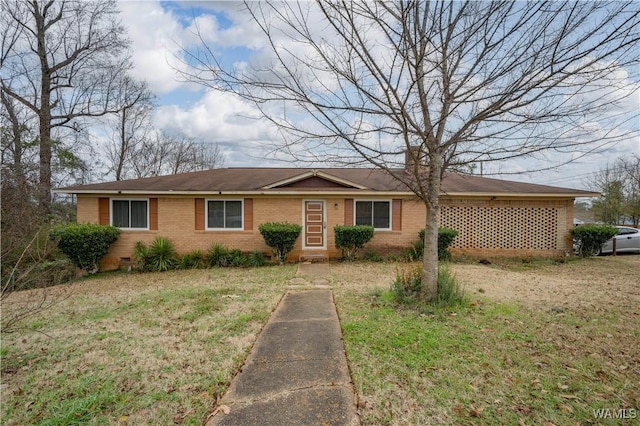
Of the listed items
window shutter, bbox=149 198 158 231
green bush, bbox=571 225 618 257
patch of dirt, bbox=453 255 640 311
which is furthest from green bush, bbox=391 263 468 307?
window shutter, bbox=149 198 158 231

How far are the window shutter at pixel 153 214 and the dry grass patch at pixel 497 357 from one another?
8525 mm

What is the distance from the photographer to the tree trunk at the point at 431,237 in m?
5.38

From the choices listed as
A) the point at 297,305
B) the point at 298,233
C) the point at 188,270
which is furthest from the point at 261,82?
the point at 188,270

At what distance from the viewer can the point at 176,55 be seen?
12.6ft

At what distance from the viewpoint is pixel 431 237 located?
5.46m

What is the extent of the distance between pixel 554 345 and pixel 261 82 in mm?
5277

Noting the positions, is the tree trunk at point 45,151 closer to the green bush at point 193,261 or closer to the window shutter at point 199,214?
the green bush at point 193,261

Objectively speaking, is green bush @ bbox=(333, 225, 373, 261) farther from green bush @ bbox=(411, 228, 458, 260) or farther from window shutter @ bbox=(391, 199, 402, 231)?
green bush @ bbox=(411, 228, 458, 260)

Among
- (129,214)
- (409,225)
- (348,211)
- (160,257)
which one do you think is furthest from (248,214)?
(409,225)

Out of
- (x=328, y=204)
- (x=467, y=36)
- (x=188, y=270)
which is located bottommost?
(x=188, y=270)

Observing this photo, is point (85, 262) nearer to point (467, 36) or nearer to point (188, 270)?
point (188, 270)

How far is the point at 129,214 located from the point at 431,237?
440 inches

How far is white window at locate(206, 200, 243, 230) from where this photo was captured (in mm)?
11781

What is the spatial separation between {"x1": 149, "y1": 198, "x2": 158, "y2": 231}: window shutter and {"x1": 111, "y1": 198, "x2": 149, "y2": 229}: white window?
0.49 feet
